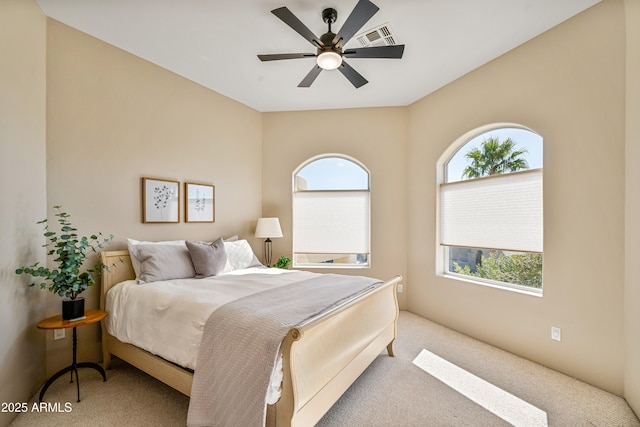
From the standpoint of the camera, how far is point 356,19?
1.93 meters

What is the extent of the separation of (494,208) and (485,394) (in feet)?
6.01

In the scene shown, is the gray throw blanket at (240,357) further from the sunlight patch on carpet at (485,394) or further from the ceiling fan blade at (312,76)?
the ceiling fan blade at (312,76)

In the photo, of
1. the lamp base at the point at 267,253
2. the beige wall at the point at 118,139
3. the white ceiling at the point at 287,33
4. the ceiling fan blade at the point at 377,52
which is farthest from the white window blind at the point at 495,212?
the beige wall at the point at 118,139

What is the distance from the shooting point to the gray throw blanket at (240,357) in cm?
147

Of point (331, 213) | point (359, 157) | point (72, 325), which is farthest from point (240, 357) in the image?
Result: point (359, 157)

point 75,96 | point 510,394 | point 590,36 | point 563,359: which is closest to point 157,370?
point 75,96

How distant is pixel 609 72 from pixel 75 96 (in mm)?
4429

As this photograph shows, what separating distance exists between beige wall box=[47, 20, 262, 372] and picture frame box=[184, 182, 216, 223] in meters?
0.09

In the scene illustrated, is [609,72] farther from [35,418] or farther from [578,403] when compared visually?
[35,418]

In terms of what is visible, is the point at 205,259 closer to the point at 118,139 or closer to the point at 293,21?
the point at 118,139

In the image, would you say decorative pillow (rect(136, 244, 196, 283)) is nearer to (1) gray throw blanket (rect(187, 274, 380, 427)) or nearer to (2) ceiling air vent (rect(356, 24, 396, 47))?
(1) gray throw blanket (rect(187, 274, 380, 427))

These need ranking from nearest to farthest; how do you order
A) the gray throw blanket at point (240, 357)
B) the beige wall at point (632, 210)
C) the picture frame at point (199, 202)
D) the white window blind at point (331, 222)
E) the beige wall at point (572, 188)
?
1. the gray throw blanket at point (240, 357)
2. the beige wall at point (632, 210)
3. the beige wall at point (572, 188)
4. the picture frame at point (199, 202)
5. the white window blind at point (331, 222)

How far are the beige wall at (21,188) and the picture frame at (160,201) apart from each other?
0.82 meters

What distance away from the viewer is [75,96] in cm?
259
